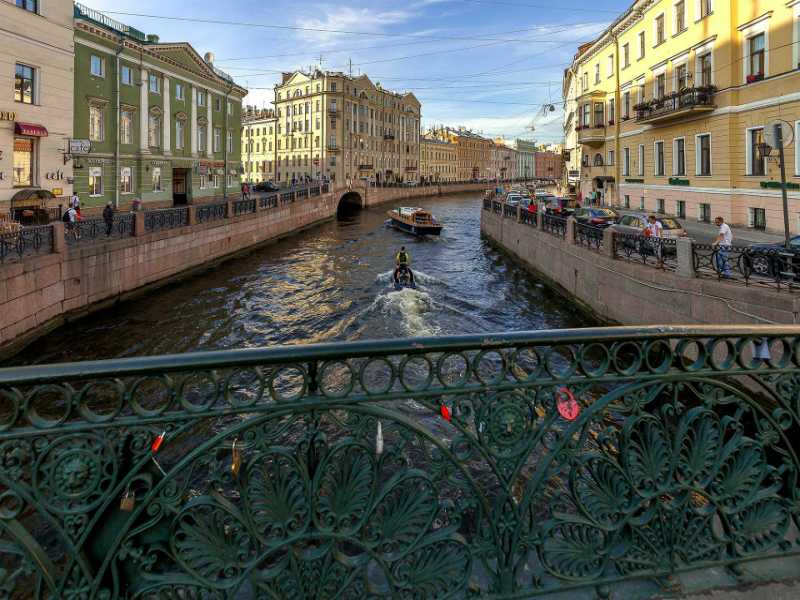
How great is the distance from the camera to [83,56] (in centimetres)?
2522

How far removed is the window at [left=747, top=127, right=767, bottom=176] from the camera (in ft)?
64.2

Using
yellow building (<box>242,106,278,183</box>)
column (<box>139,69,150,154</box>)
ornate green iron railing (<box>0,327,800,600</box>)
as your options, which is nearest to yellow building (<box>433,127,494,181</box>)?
yellow building (<box>242,106,278,183</box>)

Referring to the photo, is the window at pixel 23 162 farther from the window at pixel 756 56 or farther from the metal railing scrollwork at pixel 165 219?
the window at pixel 756 56

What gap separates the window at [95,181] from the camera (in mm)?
26266

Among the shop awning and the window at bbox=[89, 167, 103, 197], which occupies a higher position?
the shop awning

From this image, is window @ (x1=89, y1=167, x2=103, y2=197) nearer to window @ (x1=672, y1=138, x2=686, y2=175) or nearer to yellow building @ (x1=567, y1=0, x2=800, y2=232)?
yellow building @ (x1=567, y1=0, x2=800, y2=232)

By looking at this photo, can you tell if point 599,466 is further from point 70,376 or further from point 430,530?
point 70,376

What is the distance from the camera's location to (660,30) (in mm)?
26750

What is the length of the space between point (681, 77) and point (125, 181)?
27630 mm

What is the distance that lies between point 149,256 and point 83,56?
41.3ft

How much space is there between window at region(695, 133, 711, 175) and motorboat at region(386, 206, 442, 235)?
707 inches

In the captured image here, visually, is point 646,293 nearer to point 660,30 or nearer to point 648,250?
→ point 648,250

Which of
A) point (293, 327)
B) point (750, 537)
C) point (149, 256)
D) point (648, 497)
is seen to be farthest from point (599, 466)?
point (149, 256)

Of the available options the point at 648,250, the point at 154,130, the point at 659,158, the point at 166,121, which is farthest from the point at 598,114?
the point at 154,130
